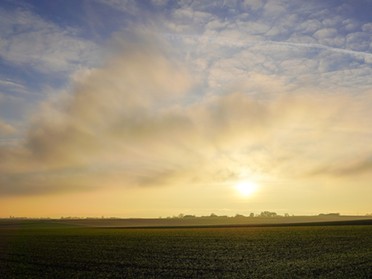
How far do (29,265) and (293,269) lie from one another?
25.9 metres

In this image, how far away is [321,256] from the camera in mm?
42094

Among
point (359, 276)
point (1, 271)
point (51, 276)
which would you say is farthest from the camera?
point (1, 271)

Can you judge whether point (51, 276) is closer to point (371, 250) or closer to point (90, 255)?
point (90, 255)

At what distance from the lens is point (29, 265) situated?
40.5 metres

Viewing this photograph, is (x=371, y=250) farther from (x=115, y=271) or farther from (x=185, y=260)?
(x=115, y=271)

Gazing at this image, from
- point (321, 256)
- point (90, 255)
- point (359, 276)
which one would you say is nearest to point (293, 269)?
point (359, 276)

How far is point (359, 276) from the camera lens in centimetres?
2977

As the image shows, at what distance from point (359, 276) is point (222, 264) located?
12445 millimetres

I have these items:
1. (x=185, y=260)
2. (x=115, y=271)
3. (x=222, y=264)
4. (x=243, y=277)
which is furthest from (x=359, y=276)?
(x=115, y=271)

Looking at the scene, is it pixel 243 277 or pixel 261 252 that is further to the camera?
pixel 261 252

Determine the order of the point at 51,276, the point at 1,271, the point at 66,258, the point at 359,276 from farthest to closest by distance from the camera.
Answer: the point at 66,258 → the point at 1,271 → the point at 51,276 → the point at 359,276

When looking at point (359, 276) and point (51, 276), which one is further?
point (51, 276)

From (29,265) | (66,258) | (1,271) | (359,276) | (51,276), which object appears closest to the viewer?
(359,276)

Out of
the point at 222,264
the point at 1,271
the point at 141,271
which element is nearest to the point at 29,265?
the point at 1,271
